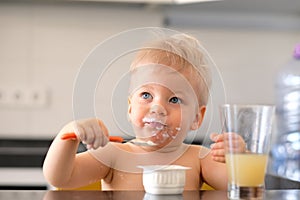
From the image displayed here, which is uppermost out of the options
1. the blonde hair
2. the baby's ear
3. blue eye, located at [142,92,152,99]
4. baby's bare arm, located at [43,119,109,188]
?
the blonde hair

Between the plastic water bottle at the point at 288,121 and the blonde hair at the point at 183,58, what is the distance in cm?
150

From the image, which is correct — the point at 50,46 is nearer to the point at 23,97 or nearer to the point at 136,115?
the point at 23,97

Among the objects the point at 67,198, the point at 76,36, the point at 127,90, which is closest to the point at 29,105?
the point at 76,36

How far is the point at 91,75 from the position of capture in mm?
891

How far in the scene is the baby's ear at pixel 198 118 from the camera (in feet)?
3.28

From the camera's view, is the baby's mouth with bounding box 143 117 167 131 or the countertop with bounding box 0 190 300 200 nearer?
the countertop with bounding box 0 190 300 200

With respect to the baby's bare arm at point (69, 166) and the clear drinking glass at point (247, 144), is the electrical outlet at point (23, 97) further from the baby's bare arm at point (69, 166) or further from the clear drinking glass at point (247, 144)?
the clear drinking glass at point (247, 144)

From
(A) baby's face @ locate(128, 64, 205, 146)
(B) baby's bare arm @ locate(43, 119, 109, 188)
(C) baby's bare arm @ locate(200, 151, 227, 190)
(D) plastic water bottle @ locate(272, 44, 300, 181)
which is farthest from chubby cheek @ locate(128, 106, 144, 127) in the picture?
(D) plastic water bottle @ locate(272, 44, 300, 181)

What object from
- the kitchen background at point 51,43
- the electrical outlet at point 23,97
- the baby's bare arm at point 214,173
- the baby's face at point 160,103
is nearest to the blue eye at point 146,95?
the baby's face at point 160,103

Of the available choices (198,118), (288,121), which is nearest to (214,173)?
(198,118)

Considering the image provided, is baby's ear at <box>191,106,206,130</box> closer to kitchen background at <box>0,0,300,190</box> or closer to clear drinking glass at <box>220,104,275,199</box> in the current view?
clear drinking glass at <box>220,104,275,199</box>

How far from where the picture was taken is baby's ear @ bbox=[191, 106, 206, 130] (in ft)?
3.28

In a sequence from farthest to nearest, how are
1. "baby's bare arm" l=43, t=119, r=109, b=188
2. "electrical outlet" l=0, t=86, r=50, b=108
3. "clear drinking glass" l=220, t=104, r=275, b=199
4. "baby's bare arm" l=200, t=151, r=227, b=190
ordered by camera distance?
"electrical outlet" l=0, t=86, r=50, b=108
"baby's bare arm" l=200, t=151, r=227, b=190
"baby's bare arm" l=43, t=119, r=109, b=188
"clear drinking glass" l=220, t=104, r=275, b=199

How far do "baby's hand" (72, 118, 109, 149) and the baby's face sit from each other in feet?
0.43
